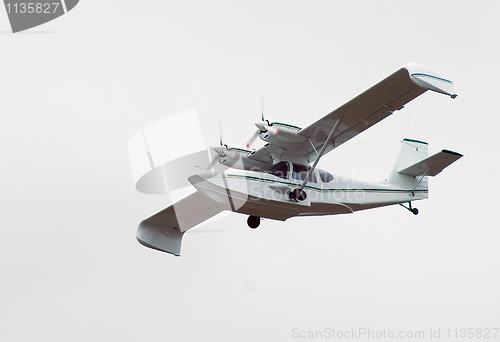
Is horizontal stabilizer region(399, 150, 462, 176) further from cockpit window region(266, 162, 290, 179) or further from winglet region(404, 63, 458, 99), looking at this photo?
cockpit window region(266, 162, 290, 179)

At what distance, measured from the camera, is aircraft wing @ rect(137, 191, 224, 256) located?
18359 millimetres

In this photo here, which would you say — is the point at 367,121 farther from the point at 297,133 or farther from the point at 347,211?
the point at 347,211

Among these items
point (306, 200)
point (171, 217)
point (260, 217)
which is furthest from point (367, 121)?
point (171, 217)

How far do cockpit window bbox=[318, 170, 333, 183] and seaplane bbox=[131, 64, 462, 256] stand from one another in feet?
0.09

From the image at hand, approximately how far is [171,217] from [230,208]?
377 cm

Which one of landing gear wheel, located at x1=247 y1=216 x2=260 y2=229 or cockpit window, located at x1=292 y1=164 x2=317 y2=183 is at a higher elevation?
cockpit window, located at x1=292 y1=164 x2=317 y2=183

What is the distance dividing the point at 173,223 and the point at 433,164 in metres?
7.47

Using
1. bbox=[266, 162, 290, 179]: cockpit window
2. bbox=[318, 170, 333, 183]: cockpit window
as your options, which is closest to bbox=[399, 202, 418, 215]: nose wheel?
bbox=[318, 170, 333, 183]: cockpit window

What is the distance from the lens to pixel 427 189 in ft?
59.3

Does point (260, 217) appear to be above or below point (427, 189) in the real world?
below

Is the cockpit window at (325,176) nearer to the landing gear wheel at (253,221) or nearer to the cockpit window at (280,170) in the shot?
the cockpit window at (280,170)

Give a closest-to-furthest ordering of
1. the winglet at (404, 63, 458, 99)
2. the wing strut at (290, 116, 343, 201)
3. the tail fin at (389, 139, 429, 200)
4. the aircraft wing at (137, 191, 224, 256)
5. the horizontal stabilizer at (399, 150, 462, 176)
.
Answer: the winglet at (404, 63, 458, 99)
the wing strut at (290, 116, 343, 201)
the horizontal stabilizer at (399, 150, 462, 176)
the tail fin at (389, 139, 429, 200)
the aircraft wing at (137, 191, 224, 256)

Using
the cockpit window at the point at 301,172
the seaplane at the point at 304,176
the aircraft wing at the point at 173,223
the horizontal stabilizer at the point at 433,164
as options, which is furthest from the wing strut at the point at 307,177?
the aircraft wing at the point at 173,223

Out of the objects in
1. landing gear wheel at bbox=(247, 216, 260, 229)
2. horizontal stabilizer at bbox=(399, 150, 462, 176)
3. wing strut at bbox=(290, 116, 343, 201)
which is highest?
horizontal stabilizer at bbox=(399, 150, 462, 176)
